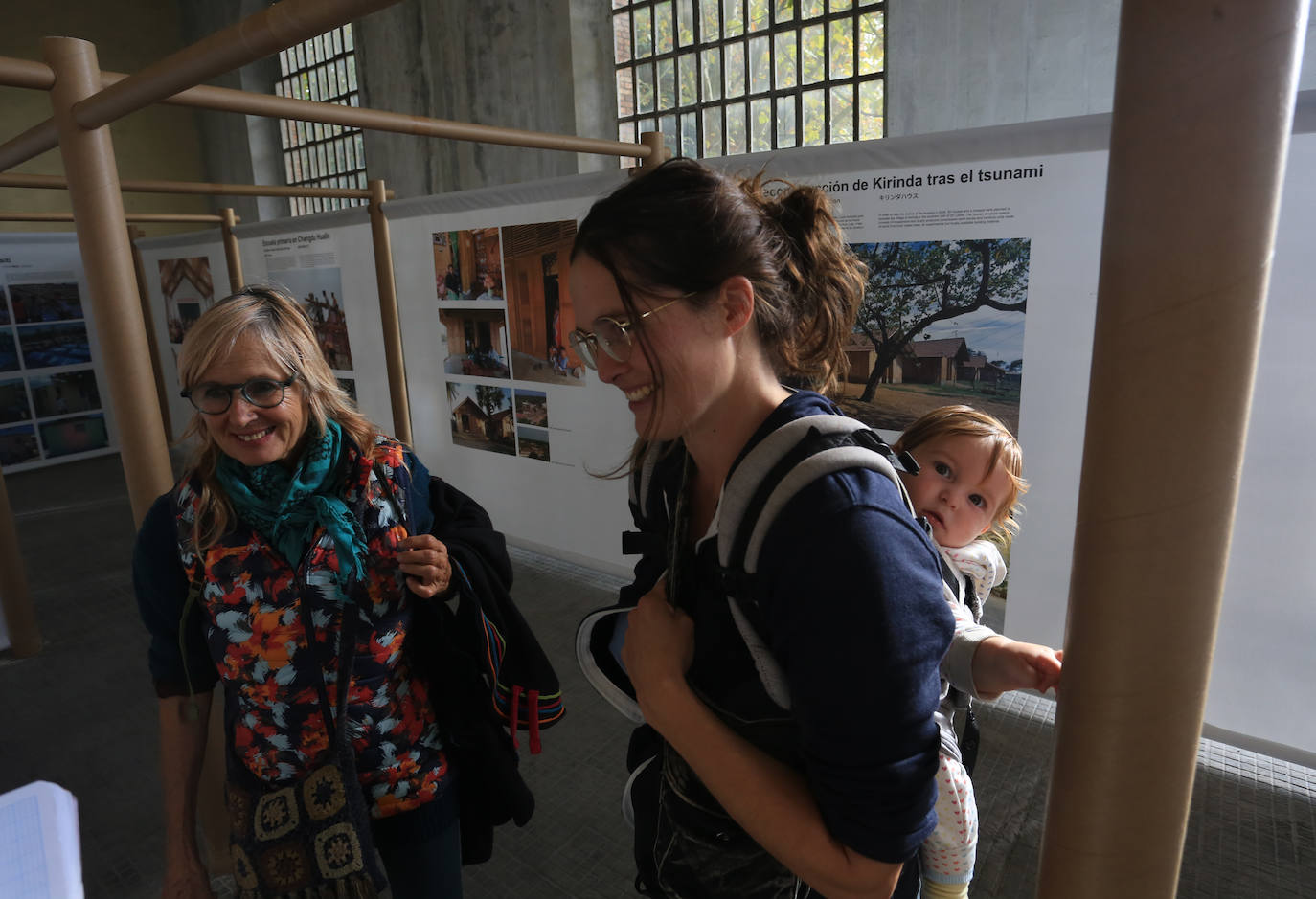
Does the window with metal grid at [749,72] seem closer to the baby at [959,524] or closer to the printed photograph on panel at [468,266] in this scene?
the printed photograph on panel at [468,266]

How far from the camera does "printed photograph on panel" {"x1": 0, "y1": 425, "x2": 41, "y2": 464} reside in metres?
7.82

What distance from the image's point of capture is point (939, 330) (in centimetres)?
276

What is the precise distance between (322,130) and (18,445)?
7.13 metres

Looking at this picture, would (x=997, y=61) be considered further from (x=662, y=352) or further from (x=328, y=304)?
(x=662, y=352)

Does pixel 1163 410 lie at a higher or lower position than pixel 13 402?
higher

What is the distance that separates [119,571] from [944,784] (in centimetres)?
542

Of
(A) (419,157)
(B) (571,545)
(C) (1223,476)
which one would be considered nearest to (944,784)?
(C) (1223,476)

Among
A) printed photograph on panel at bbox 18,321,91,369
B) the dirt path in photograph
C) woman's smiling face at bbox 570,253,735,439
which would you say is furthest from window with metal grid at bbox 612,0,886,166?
woman's smiling face at bbox 570,253,735,439

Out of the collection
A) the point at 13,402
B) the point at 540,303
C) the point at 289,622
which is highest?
the point at 540,303

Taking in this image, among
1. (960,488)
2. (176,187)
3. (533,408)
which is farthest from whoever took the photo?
(533,408)

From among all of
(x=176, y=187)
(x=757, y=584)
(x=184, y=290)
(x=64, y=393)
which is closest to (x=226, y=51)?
(x=757, y=584)

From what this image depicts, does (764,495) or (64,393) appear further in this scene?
(64,393)

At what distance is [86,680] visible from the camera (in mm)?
3533

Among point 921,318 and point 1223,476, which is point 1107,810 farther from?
point 921,318
